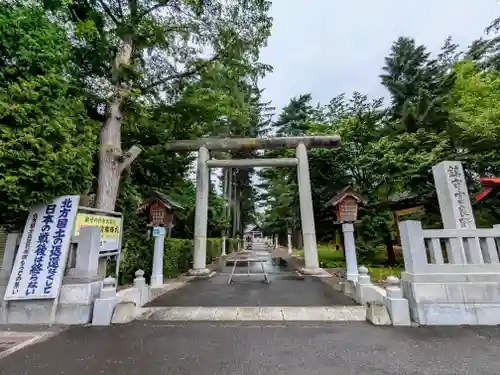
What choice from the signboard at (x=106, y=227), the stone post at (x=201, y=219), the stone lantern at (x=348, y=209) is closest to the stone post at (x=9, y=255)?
the signboard at (x=106, y=227)

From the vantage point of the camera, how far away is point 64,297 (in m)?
4.26

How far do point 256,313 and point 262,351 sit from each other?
1.67 metres

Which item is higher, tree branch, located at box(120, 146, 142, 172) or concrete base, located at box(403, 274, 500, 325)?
tree branch, located at box(120, 146, 142, 172)

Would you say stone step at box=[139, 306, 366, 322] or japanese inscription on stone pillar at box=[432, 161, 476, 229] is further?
japanese inscription on stone pillar at box=[432, 161, 476, 229]

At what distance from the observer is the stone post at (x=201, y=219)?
415 inches

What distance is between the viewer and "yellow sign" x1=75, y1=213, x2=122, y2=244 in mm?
4901

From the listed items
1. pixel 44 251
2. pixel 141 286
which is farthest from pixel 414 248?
pixel 44 251

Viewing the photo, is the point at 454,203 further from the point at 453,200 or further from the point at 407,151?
the point at 407,151

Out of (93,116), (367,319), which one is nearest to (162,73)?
(93,116)

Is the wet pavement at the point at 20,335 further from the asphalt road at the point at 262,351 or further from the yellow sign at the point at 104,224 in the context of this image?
the yellow sign at the point at 104,224

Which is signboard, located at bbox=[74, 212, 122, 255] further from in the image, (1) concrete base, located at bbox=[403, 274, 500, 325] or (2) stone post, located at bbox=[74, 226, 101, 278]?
(1) concrete base, located at bbox=[403, 274, 500, 325]

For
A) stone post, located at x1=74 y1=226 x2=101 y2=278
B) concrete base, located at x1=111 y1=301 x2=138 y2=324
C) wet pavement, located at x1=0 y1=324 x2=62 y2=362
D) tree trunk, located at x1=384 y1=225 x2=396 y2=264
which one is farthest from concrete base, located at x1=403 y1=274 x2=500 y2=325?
tree trunk, located at x1=384 y1=225 x2=396 y2=264

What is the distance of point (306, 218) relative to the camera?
10.9 m

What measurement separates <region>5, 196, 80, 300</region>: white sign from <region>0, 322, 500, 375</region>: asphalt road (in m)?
0.99
